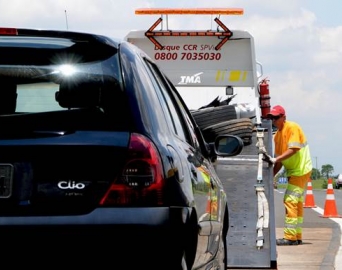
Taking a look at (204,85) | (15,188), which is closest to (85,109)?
(15,188)

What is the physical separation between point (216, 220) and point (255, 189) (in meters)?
4.43

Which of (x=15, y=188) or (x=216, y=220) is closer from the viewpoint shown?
(x=15, y=188)

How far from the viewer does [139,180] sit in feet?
13.7

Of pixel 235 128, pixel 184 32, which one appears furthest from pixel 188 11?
pixel 235 128

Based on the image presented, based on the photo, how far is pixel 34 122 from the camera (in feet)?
13.9

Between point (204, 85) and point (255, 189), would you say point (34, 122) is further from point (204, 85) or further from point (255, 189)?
point (204, 85)

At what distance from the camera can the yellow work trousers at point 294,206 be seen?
1371cm

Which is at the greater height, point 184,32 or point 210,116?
point 184,32

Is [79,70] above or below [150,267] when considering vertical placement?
above

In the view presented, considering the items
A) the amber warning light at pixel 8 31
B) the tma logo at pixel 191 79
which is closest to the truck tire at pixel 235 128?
the tma logo at pixel 191 79

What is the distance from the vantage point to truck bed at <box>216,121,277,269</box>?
9.78m

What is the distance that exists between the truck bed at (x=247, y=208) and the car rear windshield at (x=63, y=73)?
5.41 meters

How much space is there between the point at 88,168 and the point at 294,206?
9.93 m

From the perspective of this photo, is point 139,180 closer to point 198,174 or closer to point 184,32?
point 198,174
